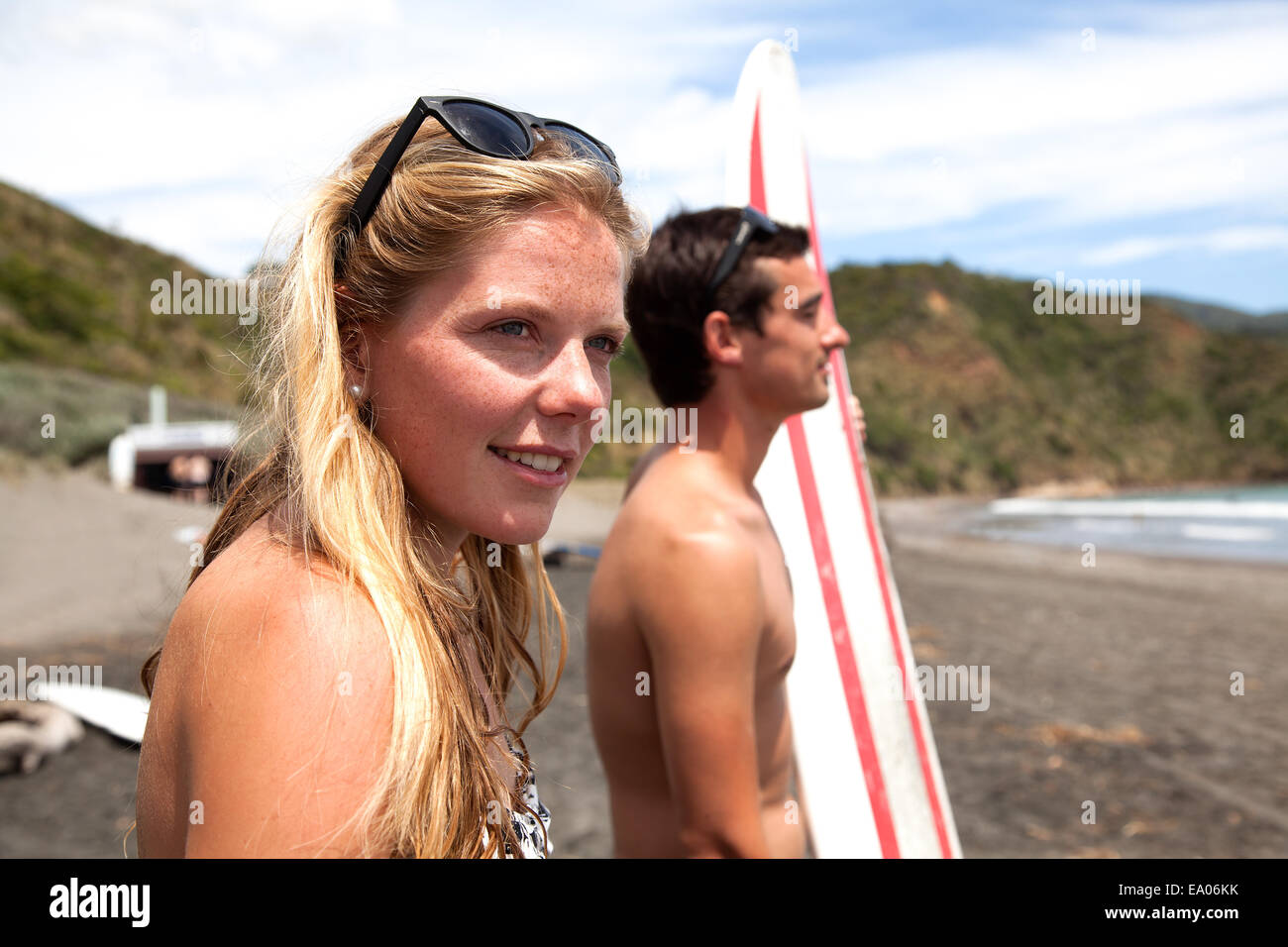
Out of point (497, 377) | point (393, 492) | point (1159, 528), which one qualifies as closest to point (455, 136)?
point (497, 377)

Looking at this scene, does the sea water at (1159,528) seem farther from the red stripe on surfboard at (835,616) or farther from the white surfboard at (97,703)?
the white surfboard at (97,703)

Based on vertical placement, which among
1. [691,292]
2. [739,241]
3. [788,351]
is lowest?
[788,351]

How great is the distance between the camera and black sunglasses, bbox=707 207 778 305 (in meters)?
2.21

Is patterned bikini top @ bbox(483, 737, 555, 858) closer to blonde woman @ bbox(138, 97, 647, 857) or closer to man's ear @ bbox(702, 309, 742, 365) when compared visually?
blonde woman @ bbox(138, 97, 647, 857)

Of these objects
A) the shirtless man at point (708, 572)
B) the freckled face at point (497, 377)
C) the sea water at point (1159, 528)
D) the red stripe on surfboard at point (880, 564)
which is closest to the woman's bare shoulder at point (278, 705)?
the freckled face at point (497, 377)

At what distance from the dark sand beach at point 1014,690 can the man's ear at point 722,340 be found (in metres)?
1.27

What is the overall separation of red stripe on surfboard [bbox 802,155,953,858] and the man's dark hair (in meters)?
0.59

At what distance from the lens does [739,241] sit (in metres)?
2.25

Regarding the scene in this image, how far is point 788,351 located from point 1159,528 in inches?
1093

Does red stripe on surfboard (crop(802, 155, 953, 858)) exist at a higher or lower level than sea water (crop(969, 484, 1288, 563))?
higher

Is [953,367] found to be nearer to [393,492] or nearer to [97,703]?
[97,703]

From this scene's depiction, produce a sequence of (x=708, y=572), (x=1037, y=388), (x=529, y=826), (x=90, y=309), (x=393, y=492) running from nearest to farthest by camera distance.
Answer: (x=393, y=492) → (x=529, y=826) → (x=708, y=572) → (x=90, y=309) → (x=1037, y=388)

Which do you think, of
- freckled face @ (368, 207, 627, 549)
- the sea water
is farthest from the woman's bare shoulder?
the sea water
